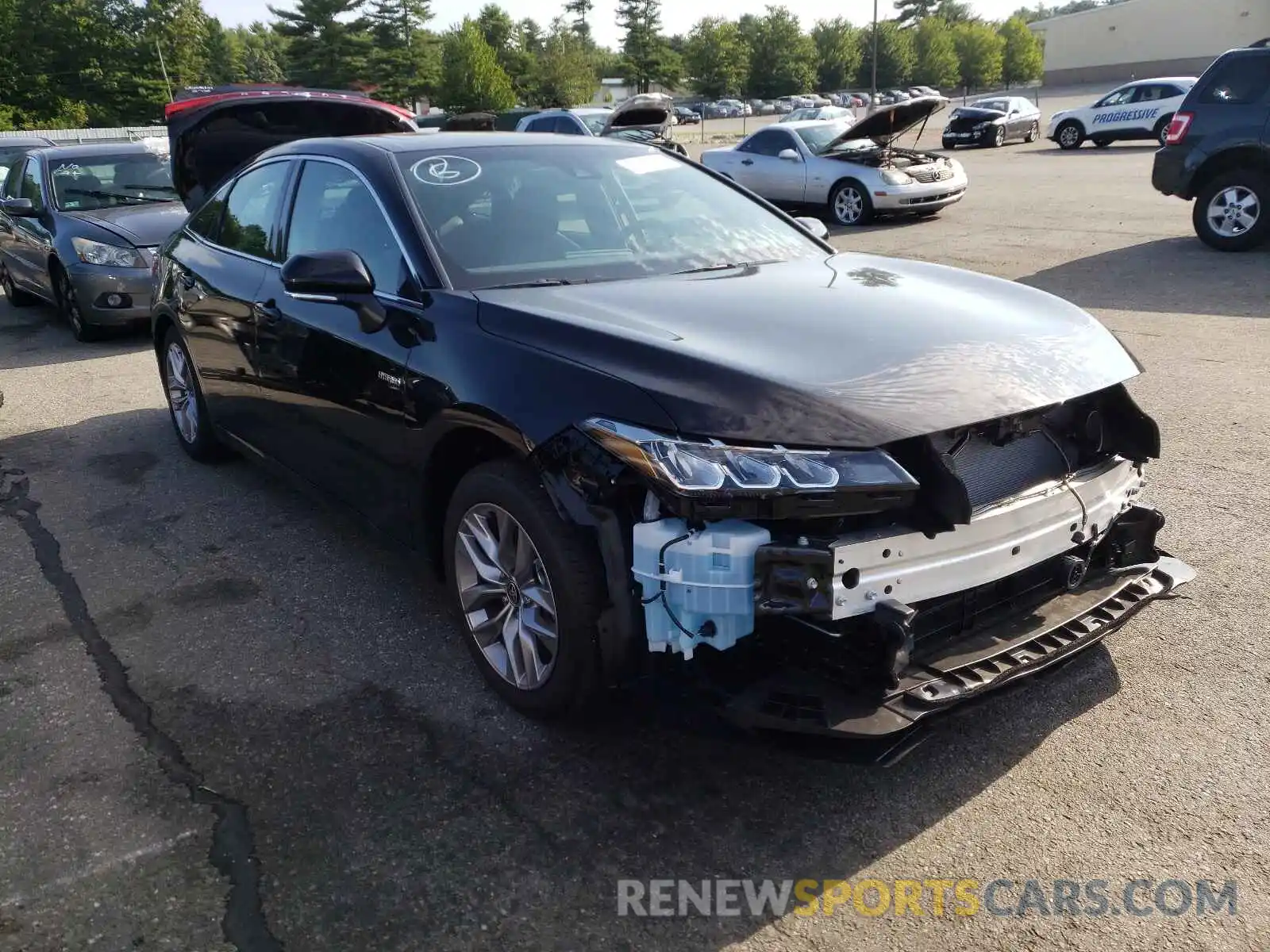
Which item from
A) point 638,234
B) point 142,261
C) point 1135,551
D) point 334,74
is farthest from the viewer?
point 334,74

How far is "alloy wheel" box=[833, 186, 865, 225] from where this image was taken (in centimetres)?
1557

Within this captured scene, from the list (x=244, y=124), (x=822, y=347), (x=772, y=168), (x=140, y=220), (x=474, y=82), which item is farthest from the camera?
(x=474, y=82)

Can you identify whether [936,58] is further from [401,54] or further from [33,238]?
[33,238]

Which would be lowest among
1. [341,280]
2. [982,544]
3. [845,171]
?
[982,544]

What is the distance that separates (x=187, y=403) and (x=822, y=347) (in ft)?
13.8

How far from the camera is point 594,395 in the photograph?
2.68m

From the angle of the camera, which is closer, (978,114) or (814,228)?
(814,228)

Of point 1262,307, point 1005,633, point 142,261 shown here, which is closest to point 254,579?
point 1005,633

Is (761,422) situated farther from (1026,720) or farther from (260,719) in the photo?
(260,719)

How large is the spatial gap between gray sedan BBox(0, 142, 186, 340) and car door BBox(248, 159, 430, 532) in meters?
5.63

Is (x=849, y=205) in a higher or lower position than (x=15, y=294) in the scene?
higher

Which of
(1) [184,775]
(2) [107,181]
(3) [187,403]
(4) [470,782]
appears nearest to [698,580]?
(4) [470,782]

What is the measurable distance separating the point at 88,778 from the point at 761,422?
217 cm

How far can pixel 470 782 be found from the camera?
2900mm
